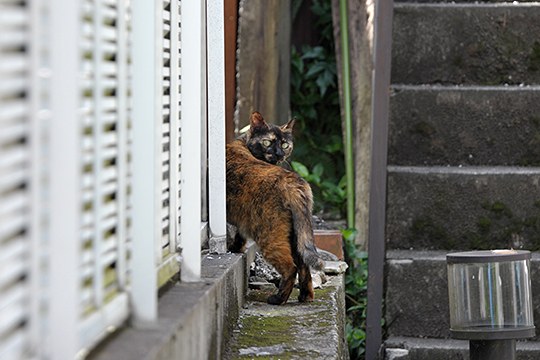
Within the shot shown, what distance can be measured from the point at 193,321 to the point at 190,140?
70 cm

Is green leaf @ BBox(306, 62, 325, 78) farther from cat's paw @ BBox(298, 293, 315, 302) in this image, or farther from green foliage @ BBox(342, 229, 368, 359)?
cat's paw @ BBox(298, 293, 315, 302)

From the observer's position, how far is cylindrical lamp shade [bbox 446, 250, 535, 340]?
3.69 m

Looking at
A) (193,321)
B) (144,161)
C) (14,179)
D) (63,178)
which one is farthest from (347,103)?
(14,179)

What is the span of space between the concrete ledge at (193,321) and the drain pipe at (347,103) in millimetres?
2754

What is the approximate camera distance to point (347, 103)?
7.00 metres

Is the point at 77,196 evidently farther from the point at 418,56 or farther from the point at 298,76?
the point at 298,76

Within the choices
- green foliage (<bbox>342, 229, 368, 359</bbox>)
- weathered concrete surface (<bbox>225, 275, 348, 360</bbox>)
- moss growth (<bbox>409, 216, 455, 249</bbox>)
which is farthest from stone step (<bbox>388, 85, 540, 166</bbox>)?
weathered concrete surface (<bbox>225, 275, 348, 360</bbox>)

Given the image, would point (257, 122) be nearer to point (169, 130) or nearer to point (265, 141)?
point (265, 141)

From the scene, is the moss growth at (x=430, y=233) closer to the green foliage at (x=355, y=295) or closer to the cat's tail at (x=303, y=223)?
the green foliage at (x=355, y=295)

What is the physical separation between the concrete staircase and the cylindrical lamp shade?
1265mm

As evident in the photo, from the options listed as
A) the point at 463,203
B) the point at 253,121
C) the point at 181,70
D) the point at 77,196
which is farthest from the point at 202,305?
the point at 463,203

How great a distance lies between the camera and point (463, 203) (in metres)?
5.32

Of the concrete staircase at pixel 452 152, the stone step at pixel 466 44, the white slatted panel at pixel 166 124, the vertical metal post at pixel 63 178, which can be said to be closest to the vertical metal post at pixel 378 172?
the concrete staircase at pixel 452 152

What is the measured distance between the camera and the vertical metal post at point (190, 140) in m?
3.05
